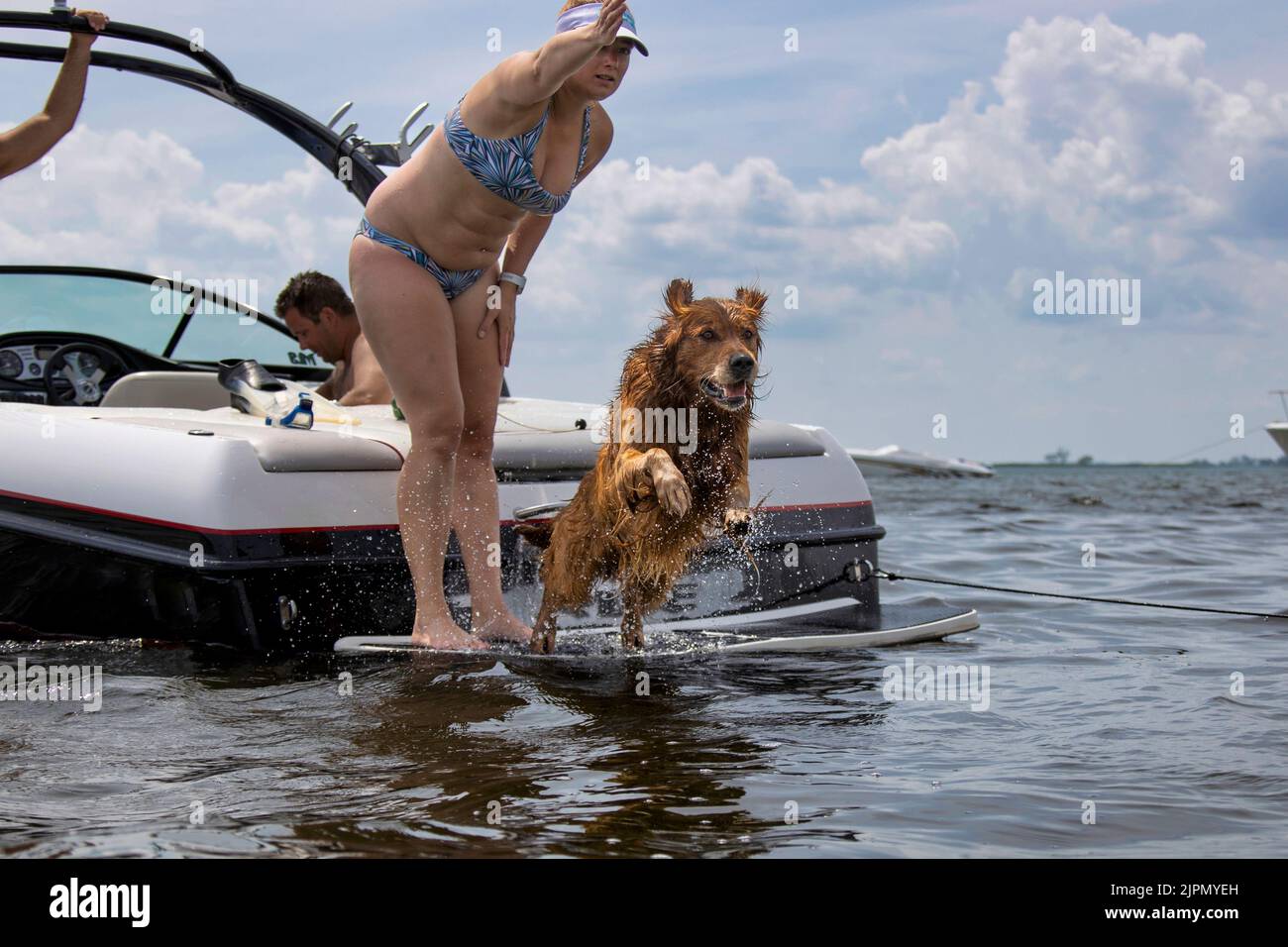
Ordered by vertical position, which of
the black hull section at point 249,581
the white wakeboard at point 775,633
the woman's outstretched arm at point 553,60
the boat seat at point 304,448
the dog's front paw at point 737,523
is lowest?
the white wakeboard at point 775,633

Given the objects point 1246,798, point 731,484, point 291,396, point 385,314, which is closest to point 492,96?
point 385,314

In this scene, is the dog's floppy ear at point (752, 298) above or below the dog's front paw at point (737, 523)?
above

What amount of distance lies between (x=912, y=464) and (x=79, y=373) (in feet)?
131

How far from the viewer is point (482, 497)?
4.71 m

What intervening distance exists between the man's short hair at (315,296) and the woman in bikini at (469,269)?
2195 millimetres

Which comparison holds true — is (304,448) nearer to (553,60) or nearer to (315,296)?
(553,60)

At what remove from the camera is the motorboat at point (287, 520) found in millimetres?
4582

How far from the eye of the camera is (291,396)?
5.30 meters

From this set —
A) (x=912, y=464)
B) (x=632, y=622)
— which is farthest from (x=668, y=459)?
(x=912, y=464)

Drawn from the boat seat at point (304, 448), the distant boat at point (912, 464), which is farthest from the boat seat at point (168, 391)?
the distant boat at point (912, 464)

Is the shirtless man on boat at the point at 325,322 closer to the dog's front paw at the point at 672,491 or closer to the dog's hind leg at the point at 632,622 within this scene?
the dog's hind leg at the point at 632,622

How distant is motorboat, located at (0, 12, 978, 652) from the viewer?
4.58 meters

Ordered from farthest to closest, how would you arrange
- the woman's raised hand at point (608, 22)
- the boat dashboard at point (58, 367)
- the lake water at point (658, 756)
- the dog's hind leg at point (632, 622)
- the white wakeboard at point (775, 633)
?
the boat dashboard at point (58, 367), the white wakeboard at point (775, 633), the dog's hind leg at point (632, 622), the woman's raised hand at point (608, 22), the lake water at point (658, 756)
